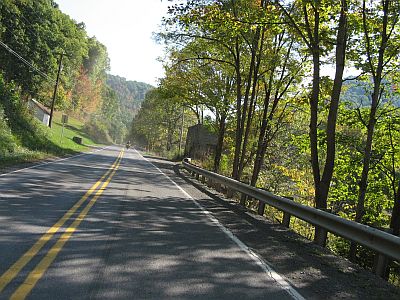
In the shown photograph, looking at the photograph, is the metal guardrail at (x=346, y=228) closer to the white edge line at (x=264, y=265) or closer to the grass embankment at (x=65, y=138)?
the white edge line at (x=264, y=265)

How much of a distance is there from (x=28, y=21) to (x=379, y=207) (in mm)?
41810

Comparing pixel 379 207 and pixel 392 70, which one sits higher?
pixel 392 70

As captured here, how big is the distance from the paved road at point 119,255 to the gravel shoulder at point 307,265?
0.30 m

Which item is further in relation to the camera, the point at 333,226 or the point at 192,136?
the point at 192,136

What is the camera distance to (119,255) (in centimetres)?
589

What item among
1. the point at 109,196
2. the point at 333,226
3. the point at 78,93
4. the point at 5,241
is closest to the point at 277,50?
the point at 109,196

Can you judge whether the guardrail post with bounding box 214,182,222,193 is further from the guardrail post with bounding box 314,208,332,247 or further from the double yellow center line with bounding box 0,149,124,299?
the double yellow center line with bounding box 0,149,124,299

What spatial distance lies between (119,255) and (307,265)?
2884mm

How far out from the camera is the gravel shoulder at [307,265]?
5371 mm

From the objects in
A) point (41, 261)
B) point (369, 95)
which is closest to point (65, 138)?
point (369, 95)

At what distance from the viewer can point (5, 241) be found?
6043 mm

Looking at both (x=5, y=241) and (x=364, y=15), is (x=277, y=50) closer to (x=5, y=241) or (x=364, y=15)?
(x=364, y=15)

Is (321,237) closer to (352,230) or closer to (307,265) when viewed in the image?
(352,230)

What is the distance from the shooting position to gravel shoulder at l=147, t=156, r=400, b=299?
537cm
